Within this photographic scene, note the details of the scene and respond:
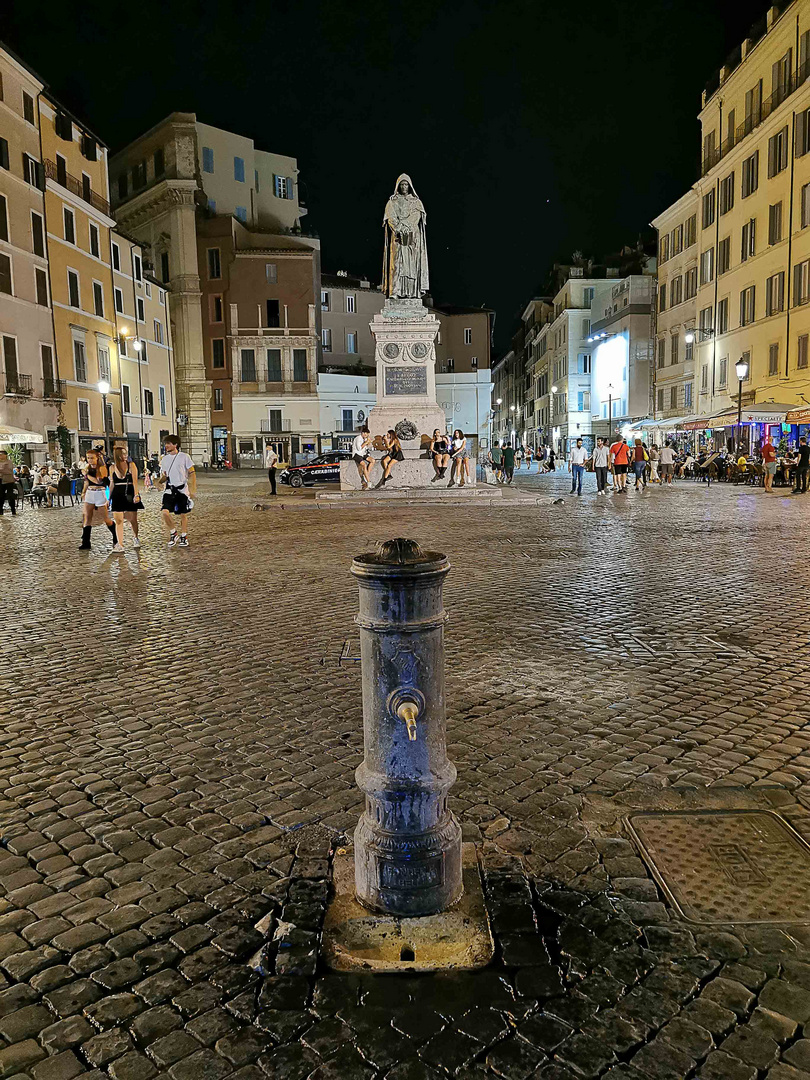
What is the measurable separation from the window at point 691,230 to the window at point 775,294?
10.4 meters

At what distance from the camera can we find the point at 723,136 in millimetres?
39688

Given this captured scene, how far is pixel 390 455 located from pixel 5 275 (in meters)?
22.0

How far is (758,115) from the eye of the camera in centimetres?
3556

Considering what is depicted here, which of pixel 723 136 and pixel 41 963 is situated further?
pixel 723 136

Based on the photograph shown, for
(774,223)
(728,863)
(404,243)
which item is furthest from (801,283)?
(728,863)

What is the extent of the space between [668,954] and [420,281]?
24.0m

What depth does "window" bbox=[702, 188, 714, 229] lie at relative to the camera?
41.1 meters

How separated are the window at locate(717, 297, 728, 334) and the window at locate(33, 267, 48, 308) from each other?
3315cm

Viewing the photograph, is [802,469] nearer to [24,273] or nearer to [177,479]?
[177,479]

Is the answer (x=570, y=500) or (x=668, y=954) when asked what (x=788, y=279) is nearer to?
(x=570, y=500)

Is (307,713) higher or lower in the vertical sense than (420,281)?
lower

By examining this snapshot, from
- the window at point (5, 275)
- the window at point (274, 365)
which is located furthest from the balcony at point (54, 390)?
the window at point (274, 365)

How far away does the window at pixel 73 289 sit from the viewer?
38.2m

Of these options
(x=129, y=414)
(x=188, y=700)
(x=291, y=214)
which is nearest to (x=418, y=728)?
(x=188, y=700)
